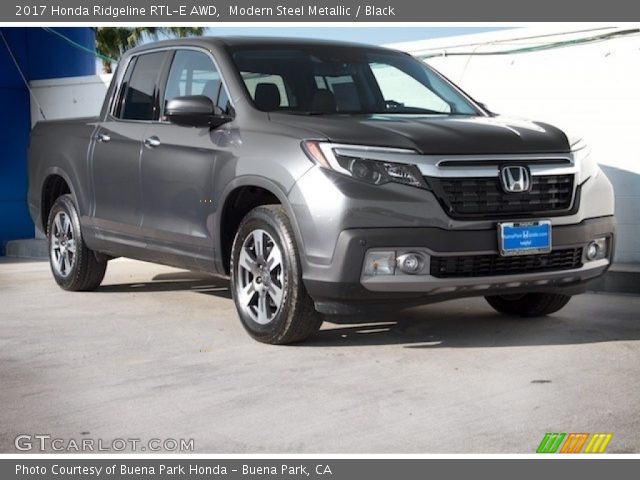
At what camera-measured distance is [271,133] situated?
665 cm

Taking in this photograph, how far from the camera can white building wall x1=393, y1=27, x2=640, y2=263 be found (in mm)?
9703

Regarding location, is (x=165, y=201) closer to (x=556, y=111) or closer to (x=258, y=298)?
(x=258, y=298)

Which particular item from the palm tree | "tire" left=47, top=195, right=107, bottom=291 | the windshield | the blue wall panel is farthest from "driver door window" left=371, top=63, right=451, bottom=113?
the palm tree

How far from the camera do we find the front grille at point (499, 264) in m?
6.30

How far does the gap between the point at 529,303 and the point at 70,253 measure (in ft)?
12.4

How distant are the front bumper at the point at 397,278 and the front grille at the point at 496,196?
0.14 metres

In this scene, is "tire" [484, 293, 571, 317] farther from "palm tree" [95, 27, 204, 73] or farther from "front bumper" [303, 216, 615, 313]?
"palm tree" [95, 27, 204, 73]

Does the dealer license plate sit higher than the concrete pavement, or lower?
higher

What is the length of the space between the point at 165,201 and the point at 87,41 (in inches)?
344

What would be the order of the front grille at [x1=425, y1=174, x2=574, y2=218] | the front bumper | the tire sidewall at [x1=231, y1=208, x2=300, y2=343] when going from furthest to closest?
the tire sidewall at [x1=231, y1=208, x2=300, y2=343] → the front grille at [x1=425, y1=174, x2=574, y2=218] → the front bumper

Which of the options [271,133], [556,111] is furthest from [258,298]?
[556,111]

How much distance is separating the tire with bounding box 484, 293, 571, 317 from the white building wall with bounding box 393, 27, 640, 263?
228 cm

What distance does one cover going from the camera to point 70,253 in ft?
30.3

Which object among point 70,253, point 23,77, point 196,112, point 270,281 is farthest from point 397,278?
point 23,77
